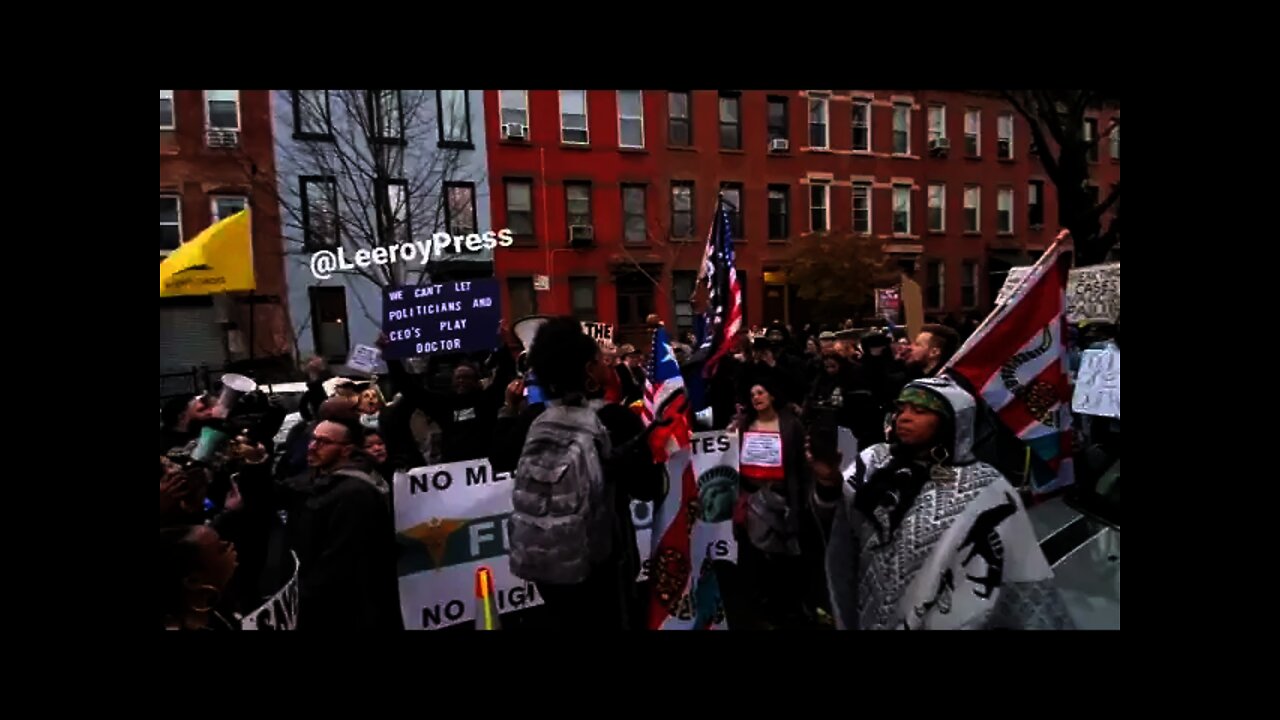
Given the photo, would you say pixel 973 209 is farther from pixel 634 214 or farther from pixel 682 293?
pixel 634 214

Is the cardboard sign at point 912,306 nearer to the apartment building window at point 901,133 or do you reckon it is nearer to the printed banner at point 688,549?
the printed banner at point 688,549

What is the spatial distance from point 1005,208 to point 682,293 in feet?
44.0

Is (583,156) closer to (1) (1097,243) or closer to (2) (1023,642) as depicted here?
(1) (1097,243)

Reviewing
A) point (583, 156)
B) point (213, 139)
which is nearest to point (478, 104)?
point (583, 156)

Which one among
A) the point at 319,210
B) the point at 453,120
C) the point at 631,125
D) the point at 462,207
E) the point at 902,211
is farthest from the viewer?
the point at 902,211

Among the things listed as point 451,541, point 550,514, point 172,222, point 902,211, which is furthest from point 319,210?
point 902,211

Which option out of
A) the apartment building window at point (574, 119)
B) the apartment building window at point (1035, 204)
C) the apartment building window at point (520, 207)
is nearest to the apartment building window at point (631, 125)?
the apartment building window at point (574, 119)

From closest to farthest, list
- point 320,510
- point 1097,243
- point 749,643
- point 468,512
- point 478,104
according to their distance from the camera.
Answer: point 749,643
point 320,510
point 468,512
point 1097,243
point 478,104

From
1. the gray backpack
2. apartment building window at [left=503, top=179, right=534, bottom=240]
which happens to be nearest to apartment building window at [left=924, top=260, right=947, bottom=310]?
apartment building window at [left=503, top=179, right=534, bottom=240]

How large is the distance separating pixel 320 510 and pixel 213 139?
60.0 ft

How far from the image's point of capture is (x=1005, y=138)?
2625cm

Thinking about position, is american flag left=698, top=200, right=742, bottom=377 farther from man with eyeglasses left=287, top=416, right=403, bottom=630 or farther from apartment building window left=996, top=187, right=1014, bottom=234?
apartment building window left=996, top=187, right=1014, bottom=234

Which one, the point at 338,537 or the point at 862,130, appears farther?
the point at 862,130

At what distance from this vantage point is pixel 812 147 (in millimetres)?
23344
